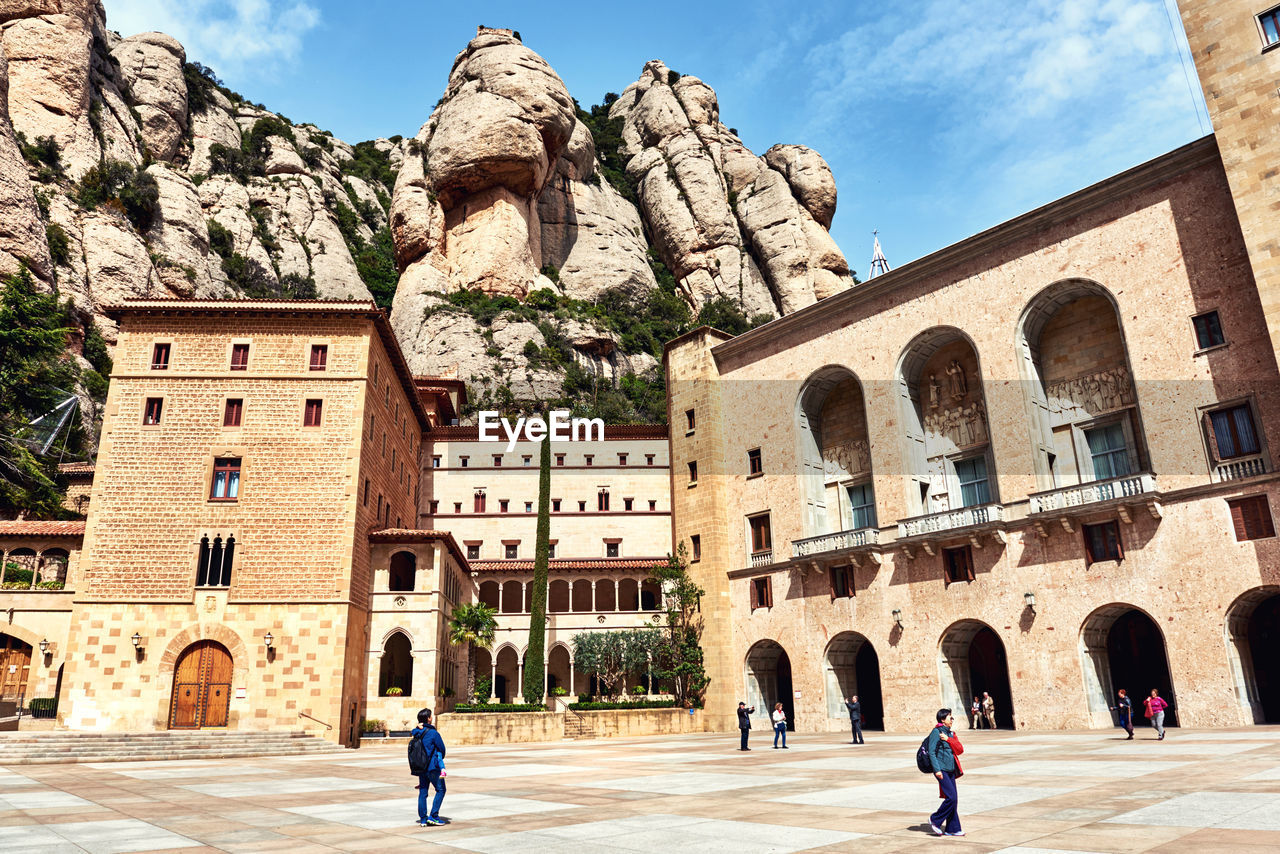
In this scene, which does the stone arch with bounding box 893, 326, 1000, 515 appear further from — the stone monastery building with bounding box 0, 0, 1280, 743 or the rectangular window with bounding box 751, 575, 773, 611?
the rectangular window with bounding box 751, 575, 773, 611

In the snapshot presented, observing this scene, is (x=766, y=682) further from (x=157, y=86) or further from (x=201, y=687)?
(x=157, y=86)

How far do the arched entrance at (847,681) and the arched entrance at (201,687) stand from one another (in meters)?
25.3

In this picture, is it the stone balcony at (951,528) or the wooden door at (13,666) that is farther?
the wooden door at (13,666)

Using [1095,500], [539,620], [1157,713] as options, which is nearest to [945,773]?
[1157,713]

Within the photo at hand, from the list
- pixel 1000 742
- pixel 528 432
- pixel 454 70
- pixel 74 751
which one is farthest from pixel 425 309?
pixel 1000 742

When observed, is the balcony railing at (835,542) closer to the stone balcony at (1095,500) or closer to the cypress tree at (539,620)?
the stone balcony at (1095,500)

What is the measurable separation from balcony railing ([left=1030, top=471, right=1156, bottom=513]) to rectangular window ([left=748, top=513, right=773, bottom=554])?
44.7 feet

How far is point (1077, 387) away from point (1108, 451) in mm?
2925

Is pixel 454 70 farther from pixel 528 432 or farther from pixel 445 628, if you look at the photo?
pixel 445 628

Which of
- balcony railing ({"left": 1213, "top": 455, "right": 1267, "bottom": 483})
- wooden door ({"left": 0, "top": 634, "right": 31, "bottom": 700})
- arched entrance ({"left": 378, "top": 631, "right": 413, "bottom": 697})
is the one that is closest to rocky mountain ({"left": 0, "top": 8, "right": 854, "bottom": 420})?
wooden door ({"left": 0, "top": 634, "right": 31, "bottom": 700})

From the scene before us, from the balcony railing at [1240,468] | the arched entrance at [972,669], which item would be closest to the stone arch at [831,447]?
the arched entrance at [972,669]

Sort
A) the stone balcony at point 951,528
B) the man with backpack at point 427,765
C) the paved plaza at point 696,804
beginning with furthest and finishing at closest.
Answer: the stone balcony at point 951,528, the man with backpack at point 427,765, the paved plaza at point 696,804

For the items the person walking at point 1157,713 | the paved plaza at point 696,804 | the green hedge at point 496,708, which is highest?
Result: the green hedge at point 496,708

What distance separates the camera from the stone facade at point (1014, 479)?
27391 millimetres
